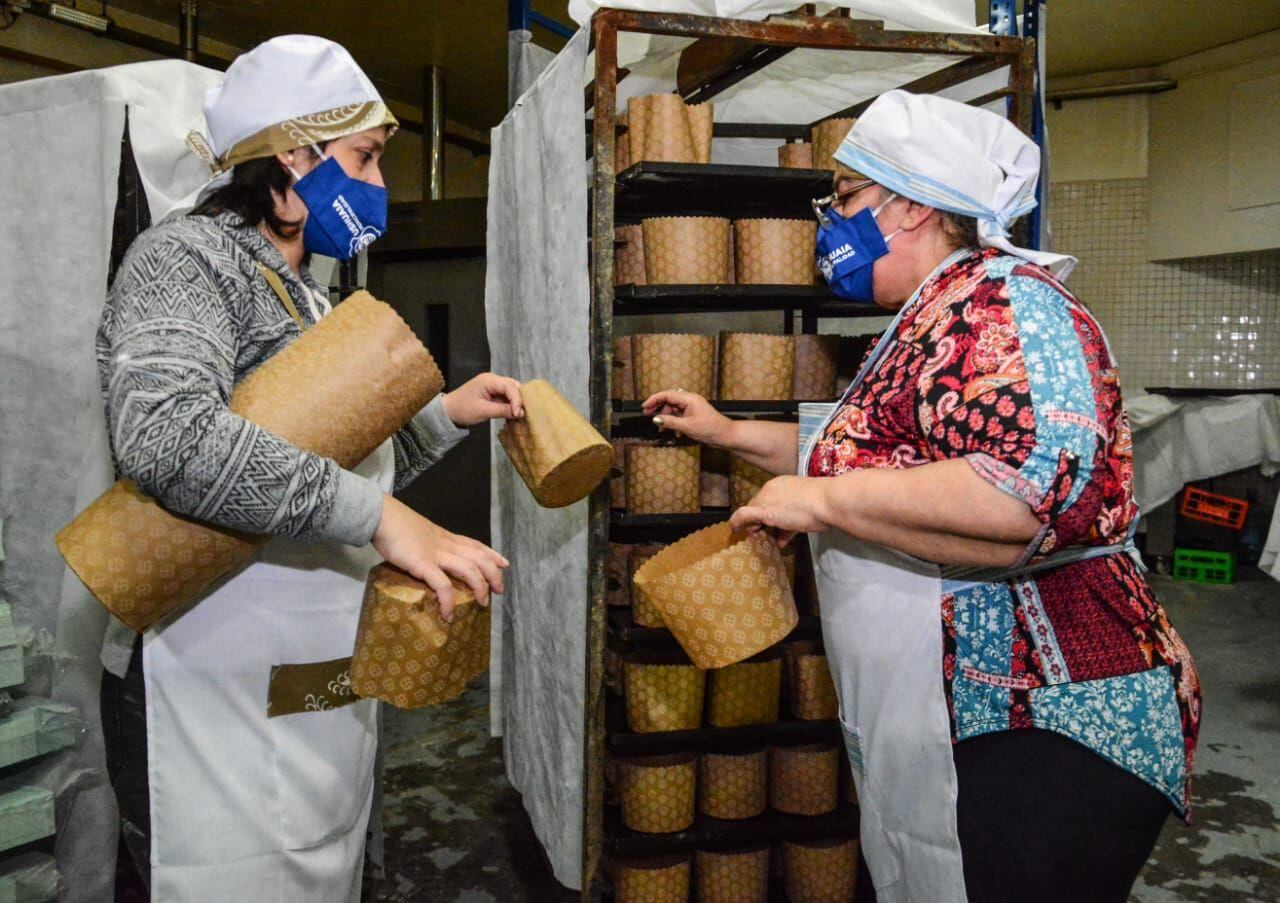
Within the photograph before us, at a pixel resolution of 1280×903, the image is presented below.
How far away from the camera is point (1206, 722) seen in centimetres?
367

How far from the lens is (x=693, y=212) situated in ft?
8.30

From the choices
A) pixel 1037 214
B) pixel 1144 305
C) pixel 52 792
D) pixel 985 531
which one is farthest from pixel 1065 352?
pixel 1144 305

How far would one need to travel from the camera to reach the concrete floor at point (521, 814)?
2.53 meters

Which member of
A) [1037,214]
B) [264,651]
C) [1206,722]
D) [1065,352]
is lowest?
[1206,722]

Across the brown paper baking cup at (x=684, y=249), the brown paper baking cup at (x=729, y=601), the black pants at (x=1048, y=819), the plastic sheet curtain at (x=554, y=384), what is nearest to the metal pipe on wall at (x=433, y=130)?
the plastic sheet curtain at (x=554, y=384)

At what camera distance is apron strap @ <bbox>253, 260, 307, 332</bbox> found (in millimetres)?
1285

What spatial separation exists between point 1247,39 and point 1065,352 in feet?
20.5

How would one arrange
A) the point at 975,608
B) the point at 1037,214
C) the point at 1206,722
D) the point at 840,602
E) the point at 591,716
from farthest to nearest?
the point at 1206,722 < the point at 1037,214 < the point at 591,716 < the point at 840,602 < the point at 975,608

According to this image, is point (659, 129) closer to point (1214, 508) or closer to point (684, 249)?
point (684, 249)

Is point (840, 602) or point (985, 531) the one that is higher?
point (985, 531)

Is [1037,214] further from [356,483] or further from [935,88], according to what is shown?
[356,483]

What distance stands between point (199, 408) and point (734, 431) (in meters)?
1.08

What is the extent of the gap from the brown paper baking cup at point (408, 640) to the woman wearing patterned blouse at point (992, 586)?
1.43ft

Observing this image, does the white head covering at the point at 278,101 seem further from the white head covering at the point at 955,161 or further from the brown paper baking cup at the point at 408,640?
A: the white head covering at the point at 955,161
